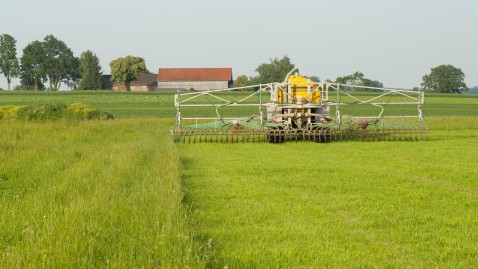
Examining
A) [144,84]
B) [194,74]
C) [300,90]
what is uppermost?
[194,74]

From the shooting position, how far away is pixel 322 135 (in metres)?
20.8

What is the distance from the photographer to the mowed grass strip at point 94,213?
4992 mm

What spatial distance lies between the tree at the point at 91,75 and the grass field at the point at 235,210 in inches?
3595

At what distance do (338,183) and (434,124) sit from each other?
20087mm

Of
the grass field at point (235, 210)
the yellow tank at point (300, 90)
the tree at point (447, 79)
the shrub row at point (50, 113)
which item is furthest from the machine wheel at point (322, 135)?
the tree at point (447, 79)

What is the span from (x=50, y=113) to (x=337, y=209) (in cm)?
2503

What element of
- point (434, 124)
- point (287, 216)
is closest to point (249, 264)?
point (287, 216)

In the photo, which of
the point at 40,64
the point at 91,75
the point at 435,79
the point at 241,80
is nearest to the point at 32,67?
the point at 40,64

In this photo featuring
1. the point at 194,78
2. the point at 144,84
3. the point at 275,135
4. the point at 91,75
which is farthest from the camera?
the point at 144,84

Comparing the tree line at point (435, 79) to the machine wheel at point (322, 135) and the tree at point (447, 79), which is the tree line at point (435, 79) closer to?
the tree at point (447, 79)

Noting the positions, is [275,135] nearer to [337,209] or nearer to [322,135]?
[322,135]

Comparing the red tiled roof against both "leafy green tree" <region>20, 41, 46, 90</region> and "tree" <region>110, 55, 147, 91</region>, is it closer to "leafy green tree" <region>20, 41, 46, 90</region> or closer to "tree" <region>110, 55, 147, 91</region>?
"tree" <region>110, 55, 147, 91</region>

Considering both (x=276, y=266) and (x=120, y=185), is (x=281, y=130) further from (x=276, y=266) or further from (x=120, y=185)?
(x=276, y=266)

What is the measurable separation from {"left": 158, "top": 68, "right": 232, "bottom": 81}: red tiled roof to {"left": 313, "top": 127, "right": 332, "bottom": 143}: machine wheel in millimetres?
88821
